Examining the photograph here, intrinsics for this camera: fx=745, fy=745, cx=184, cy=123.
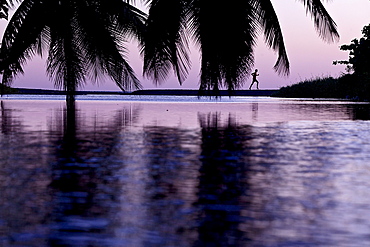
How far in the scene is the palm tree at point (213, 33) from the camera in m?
13.6

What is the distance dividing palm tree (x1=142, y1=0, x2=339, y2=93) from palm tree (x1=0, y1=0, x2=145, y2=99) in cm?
450

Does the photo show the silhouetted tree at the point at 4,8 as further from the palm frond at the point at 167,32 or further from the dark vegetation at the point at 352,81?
the dark vegetation at the point at 352,81

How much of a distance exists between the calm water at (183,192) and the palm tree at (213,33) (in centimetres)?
405

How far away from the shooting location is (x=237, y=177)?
20.0 feet

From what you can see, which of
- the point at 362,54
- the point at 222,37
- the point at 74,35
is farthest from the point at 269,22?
the point at 362,54

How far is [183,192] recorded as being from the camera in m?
5.21

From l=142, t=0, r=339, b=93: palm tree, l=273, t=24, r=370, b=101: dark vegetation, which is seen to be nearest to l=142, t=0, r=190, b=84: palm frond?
l=142, t=0, r=339, b=93: palm tree

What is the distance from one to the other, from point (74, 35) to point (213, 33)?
6.75m

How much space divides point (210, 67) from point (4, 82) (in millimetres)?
8175

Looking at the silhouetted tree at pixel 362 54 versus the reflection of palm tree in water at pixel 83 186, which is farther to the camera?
the silhouetted tree at pixel 362 54

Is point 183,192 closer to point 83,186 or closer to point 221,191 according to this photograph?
point 221,191

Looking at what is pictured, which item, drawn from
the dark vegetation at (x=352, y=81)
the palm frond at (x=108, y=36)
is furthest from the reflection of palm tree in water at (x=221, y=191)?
the dark vegetation at (x=352, y=81)

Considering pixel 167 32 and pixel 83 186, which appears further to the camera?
pixel 167 32

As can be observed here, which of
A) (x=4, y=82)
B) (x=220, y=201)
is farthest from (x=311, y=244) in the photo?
(x=4, y=82)
